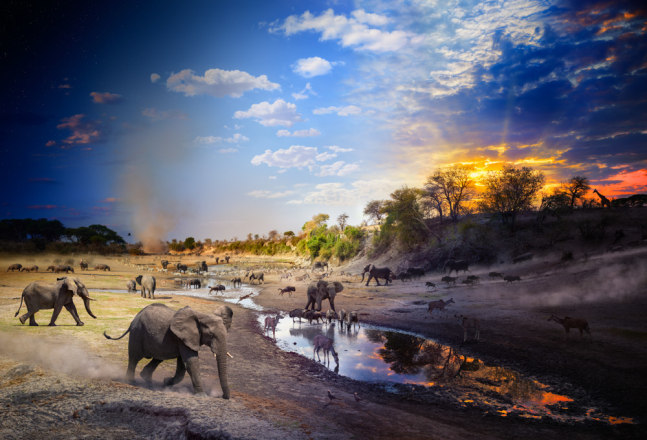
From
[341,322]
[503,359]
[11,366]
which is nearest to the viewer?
[11,366]

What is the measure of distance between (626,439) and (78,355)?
14221mm

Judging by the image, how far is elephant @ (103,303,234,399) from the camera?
7.33 meters

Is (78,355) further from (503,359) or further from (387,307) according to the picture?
(387,307)

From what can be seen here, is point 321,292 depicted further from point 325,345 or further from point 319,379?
point 319,379

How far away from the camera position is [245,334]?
16438mm

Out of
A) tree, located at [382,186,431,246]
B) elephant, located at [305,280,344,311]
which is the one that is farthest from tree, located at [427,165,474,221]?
elephant, located at [305,280,344,311]

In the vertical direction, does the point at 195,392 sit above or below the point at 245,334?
above

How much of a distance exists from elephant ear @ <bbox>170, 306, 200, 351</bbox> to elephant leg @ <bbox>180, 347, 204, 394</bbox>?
0.21 meters

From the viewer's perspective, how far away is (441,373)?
11.2m

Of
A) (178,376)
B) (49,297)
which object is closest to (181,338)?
(178,376)

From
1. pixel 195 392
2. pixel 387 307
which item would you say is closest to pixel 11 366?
pixel 195 392

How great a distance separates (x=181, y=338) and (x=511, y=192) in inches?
1667

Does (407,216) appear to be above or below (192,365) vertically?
above

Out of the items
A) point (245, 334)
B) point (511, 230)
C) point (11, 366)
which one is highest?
point (511, 230)
